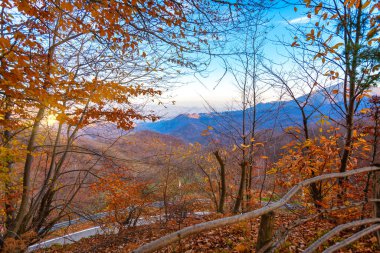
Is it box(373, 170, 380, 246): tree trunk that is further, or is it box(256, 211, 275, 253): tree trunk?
box(373, 170, 380, 246): tree trunk

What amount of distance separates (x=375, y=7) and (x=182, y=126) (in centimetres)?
10121

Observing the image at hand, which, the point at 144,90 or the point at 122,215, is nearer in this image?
the point at 144,90

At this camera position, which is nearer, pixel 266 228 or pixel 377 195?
pixel 266 228

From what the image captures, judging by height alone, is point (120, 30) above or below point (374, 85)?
above

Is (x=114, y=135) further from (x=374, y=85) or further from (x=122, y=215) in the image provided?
(x=374, y=85)

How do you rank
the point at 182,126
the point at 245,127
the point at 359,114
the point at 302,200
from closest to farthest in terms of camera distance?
the point at 359,114 → the point at 302,200 → the point at 245,127 → the point at 182,126

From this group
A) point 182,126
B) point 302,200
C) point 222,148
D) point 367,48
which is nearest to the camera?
point 367,48

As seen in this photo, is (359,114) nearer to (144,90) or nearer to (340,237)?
(340,237)

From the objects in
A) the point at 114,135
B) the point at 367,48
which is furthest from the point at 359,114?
the point at 114,135

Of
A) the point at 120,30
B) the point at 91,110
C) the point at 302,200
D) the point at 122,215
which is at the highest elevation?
the point at 120,30

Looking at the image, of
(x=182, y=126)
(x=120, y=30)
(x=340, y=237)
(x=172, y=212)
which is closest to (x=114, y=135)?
(x=172, y=212)

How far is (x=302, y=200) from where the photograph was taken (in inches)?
252

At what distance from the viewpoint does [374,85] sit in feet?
13.5

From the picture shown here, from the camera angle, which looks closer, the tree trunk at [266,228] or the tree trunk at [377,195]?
the tree trunk at [266,228]
